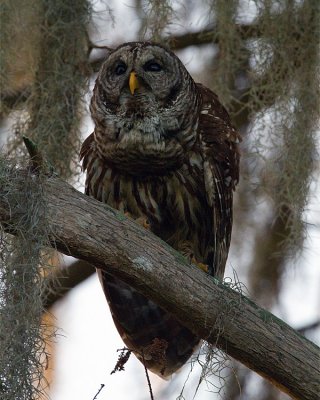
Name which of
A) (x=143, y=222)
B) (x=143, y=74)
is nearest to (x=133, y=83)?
(x=143, y=74)

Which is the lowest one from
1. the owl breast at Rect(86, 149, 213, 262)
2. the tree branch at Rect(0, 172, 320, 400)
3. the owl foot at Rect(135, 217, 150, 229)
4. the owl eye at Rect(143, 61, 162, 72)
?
the tree branch at Rect(0, 172, 320, 400)

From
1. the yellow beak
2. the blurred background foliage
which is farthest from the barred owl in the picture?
the blurred background foliage

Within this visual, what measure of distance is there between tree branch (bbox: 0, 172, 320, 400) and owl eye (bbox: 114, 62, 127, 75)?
1326 mm

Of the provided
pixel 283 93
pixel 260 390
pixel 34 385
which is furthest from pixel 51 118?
pixel 34 385

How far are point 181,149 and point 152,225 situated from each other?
0.41 meters

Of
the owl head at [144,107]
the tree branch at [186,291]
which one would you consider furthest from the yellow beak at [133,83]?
the tree branch at [186,291]

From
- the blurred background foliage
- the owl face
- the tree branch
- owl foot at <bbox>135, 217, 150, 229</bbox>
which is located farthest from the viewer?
the blurred background foliage

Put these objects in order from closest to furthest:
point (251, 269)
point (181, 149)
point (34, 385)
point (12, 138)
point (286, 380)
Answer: point (34, 385), point (286, 380), point (181, 149), point (12, 138), point (251, 269)

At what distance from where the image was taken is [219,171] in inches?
224

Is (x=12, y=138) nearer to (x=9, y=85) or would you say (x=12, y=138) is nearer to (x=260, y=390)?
(x=9, y=85)

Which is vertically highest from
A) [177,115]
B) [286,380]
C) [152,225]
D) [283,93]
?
[283,93]

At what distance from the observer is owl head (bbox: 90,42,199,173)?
560cm

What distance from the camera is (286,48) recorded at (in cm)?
666

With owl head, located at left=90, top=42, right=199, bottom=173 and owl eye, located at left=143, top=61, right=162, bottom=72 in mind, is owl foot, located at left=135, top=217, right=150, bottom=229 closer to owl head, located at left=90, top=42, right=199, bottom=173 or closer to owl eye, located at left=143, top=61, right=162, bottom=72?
owl head, located at left=90, top=42, right=199, bottom=173
